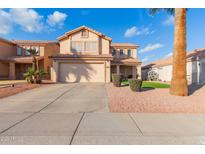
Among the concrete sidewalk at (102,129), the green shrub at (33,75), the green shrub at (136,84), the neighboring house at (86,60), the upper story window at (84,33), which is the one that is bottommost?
the concrete sidewalk at (102,129)

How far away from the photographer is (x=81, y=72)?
1975cm

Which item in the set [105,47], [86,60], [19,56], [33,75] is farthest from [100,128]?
[19,56]

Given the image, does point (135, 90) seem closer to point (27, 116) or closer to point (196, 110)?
point (196, 110)

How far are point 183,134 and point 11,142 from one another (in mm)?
4470

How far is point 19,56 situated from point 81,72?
13.0 m

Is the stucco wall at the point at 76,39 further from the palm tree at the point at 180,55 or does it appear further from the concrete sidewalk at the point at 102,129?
the concrete sidewalk at the point at 102,129

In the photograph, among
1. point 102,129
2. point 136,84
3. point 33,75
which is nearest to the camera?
point 102,129

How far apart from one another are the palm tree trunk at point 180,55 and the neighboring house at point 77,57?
428 inches

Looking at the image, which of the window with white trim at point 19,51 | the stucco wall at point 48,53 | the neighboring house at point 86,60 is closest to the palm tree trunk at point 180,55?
the neighboring house at point 86,60

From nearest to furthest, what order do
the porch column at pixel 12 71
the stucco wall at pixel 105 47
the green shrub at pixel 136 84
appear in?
the green shrub at pixel 136 84
the stucco wall at pixel 105 47
the porch column at pixel 12 71

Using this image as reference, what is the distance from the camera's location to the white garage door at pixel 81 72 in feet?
64.5

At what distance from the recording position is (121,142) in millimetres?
3615

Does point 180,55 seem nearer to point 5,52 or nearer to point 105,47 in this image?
point 105,47

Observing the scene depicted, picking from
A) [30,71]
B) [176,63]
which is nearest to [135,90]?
[176,63]
